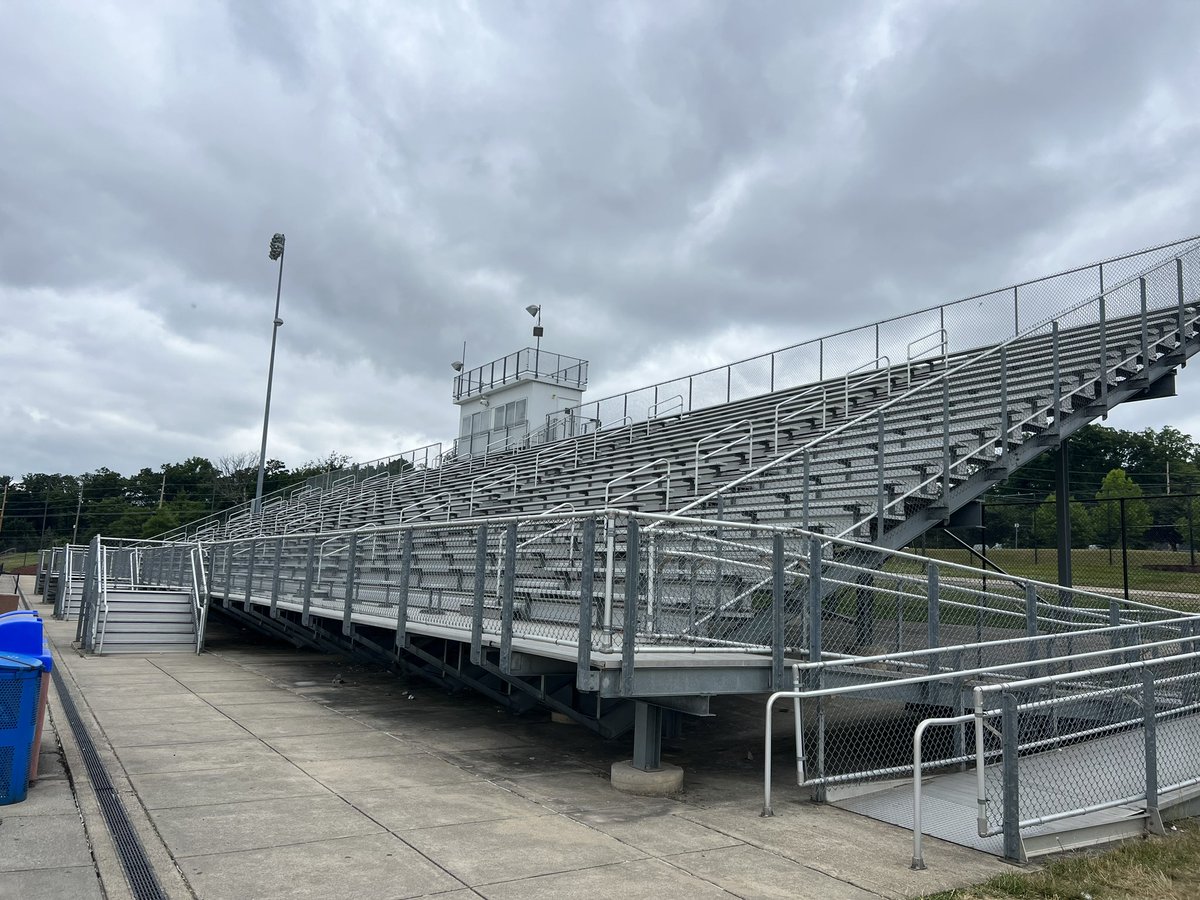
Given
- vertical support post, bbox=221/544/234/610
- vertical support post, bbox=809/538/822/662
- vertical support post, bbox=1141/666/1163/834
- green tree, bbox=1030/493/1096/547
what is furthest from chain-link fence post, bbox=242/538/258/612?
green tree, bbox=1030/493/1096/547

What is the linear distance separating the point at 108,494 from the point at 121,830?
367 ft

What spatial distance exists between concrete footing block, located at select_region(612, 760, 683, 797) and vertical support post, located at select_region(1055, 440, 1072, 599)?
8.92 m

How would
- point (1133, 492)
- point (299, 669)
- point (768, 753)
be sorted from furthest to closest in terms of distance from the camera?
point (1133, 492) < point (299, 669) < point (768, 753)

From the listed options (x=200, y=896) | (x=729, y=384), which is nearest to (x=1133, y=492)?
(x=729, y=384)

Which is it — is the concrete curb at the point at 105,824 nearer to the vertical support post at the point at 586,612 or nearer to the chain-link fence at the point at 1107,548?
the vertical support post at the point at 586,612

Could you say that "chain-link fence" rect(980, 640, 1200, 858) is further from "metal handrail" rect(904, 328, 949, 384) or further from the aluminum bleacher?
"metal handrail" rect(904, 328, 949, 384)

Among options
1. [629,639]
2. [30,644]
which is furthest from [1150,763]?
[30,644]

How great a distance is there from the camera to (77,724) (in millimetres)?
9078

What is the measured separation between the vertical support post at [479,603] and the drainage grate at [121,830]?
2.98 m

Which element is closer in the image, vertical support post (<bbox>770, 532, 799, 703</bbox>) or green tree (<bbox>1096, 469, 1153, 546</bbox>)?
vertical support post (<bbox>770, 532, 799, 703</bbox>)

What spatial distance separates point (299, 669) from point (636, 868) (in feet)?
35.4

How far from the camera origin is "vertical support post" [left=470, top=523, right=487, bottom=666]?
8.01 m

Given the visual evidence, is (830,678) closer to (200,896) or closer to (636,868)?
(636,868)

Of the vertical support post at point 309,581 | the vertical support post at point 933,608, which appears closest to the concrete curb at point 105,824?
the vertical support post at point 309,581
